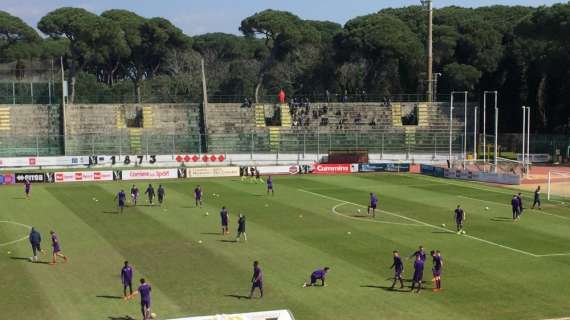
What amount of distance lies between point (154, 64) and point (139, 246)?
91.4 meters

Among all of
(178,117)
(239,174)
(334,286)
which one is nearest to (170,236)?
(334,286)

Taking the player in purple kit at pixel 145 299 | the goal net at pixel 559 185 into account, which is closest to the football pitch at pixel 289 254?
the player in purple kit at pixel 145 299

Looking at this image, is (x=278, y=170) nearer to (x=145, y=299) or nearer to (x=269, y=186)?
(x=269, y=186)

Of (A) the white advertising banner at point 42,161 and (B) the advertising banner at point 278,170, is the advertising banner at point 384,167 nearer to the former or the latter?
(B) the advertising banner at point 278,170

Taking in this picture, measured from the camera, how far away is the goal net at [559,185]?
A: 55.4 metres

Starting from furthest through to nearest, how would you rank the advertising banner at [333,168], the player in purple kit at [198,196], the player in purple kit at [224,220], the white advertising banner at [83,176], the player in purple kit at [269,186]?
the advertising banner at [333,168] < the white advertising banner at [83,176] < the player in purple kit at [269,186] < the player in purple kit at [198,196] < the player in purple kit at [224,220]

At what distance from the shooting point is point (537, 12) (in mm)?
91688

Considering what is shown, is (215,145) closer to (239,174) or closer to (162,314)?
(239,174)

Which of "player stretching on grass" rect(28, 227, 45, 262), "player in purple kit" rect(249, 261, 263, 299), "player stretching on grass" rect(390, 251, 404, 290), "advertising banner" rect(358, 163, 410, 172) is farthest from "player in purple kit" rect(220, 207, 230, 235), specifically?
"advertising banner" rect(358, 163, 410, 172)

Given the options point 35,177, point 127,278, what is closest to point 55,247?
point 127,278

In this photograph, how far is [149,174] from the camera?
68.4 m

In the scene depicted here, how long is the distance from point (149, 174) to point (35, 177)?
10.1 meters

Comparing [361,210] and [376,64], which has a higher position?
[376,64]

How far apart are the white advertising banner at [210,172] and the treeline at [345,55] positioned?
35.0 meters
